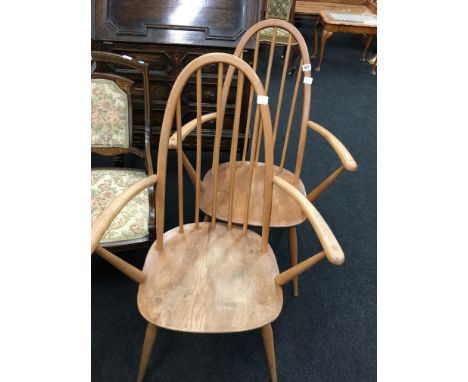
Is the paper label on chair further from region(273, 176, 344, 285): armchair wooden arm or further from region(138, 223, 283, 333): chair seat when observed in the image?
region(138, 223, 283, 333): chair seat

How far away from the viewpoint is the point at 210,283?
3.58 feet

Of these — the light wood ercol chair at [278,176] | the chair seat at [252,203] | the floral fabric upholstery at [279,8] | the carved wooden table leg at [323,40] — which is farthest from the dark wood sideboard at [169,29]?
the carved wooden table leg at [323,40]

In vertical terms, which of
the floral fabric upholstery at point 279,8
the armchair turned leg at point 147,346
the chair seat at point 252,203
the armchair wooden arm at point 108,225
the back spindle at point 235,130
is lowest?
the armchair turned leg at point 147,346

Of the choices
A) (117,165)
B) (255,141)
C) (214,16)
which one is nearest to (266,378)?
(255,141)

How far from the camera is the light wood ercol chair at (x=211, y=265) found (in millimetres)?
974

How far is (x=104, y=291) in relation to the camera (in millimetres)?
1638

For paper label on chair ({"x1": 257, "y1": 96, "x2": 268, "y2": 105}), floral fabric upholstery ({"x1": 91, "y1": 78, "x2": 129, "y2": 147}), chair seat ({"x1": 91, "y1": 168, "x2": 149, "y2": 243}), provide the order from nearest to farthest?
paper label on chair ({"x1": 257, "y1": 96, "x2": 268, "y2": 105}), chair seat ({"x1": 91, "y1": 168, "x2": 149, "y2": 243}), floral fabric upholstery ({"x1": 91, "y1": 78, "x2": 129, "y2": 147})

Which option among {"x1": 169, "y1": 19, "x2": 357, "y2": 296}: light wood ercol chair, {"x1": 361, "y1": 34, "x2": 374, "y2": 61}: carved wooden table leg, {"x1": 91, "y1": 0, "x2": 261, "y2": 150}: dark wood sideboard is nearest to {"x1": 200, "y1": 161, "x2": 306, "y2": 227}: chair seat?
{"x1": 169, "y1": 19, "x2": 357, "y2": 296}: light wood ercol chair

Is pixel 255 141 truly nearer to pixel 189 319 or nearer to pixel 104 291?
pixel 189 319

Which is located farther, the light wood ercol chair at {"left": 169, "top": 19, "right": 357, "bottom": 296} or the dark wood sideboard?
the dark wood sideboard

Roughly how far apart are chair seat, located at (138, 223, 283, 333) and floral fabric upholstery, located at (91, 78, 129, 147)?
1.99 feet

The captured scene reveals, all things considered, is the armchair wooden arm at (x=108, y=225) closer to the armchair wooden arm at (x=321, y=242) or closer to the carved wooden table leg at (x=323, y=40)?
the armchair wooden arm at (x=321, y=242)

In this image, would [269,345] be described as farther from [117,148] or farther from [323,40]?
[323,40]

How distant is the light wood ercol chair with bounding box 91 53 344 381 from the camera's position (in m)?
0.97
